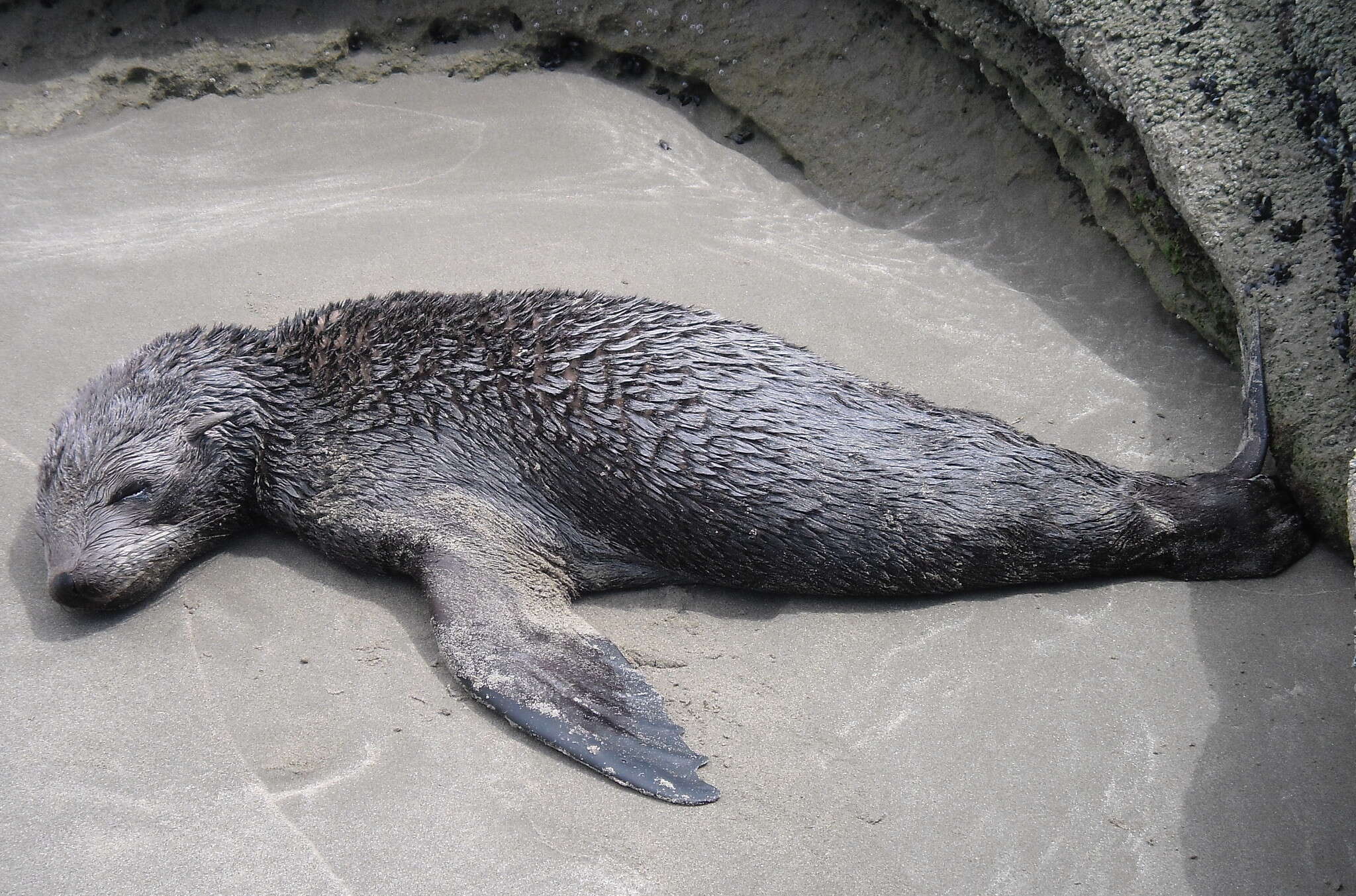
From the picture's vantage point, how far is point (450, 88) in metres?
6.75

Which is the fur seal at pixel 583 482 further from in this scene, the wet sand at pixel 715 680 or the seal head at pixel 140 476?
the wet sand at pixel 715 680

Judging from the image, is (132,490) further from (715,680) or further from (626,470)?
(715,680)

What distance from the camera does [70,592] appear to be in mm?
3828

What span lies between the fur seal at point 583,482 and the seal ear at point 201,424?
0.04ft

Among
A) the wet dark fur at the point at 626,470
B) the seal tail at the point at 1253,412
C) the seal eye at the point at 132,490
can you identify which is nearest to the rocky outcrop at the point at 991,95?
the seal tail at the point at 1253,412

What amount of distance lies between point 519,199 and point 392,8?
172 cm

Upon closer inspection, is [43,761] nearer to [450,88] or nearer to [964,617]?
[964,617]

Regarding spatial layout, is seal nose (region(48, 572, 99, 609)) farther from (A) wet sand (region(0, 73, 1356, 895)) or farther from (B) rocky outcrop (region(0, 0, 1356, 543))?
(B) rocky outcrop (region(0, 0, 1356, 543))

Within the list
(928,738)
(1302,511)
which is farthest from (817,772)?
(1302,511)

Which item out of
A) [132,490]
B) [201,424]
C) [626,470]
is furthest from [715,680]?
[132,490]

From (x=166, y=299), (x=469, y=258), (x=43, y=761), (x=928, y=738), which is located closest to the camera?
(x=43, y=761)

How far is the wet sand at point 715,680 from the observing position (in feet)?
10.4

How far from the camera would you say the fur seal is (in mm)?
3943

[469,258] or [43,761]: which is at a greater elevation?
[469,258]
